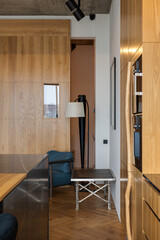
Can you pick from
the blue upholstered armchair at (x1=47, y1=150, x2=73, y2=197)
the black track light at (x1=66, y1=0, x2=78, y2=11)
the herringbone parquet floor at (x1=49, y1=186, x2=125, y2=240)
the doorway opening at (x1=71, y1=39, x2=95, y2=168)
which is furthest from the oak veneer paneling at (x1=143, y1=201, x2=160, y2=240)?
the doorway opening at (x1=71, y1=39, x2=95, y2=168)

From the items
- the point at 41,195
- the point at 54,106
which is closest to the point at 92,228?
the point at 41,195

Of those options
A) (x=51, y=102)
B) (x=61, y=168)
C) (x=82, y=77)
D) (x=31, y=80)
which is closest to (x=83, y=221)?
(x=61, y=168)

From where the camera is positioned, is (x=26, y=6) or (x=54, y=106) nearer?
(x=26, y=6)

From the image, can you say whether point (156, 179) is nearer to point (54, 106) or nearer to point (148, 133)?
point (148, 133)

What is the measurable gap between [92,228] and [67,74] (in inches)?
121

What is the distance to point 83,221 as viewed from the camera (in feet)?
11.7

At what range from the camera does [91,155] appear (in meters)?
7.66

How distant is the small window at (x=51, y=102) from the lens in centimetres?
539

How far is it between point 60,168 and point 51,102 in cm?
135

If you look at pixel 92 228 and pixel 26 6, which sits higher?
pixel 26 6

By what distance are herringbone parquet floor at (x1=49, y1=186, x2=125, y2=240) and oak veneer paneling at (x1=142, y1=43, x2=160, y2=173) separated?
57.7 inches

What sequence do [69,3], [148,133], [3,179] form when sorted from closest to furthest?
[3,179] < [148,133] < [69,3]

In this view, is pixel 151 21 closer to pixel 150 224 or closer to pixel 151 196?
pixel 151 196

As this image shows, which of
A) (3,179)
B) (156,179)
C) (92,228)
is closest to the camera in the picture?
(3,179)
